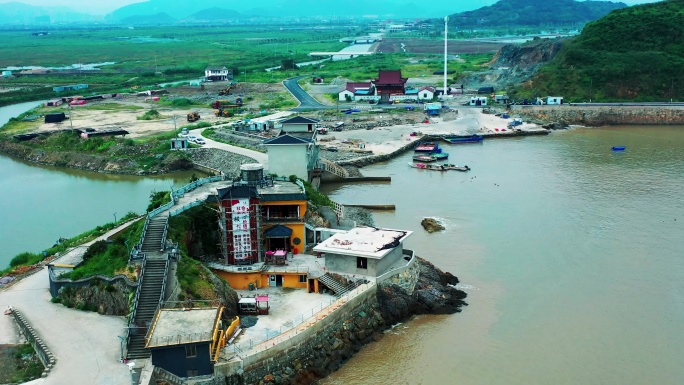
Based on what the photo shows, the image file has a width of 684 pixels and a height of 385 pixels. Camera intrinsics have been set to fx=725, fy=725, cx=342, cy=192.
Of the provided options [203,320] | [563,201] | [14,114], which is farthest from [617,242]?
[14,114]

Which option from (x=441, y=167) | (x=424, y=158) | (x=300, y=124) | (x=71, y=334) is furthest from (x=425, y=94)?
(x=71, y=334)

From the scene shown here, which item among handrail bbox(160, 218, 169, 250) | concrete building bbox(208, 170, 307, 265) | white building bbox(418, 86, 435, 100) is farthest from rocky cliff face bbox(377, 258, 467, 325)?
white building bbox(418, 86, 435, 100)

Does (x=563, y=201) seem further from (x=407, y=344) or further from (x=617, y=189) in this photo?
(x=407, y=344)

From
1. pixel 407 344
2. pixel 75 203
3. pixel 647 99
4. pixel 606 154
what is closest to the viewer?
pixel 407 344

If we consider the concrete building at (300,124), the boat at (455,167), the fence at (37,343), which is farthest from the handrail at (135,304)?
the boat at (455,167)

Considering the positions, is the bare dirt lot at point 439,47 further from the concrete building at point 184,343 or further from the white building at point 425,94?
the concrete building at point 184,343
